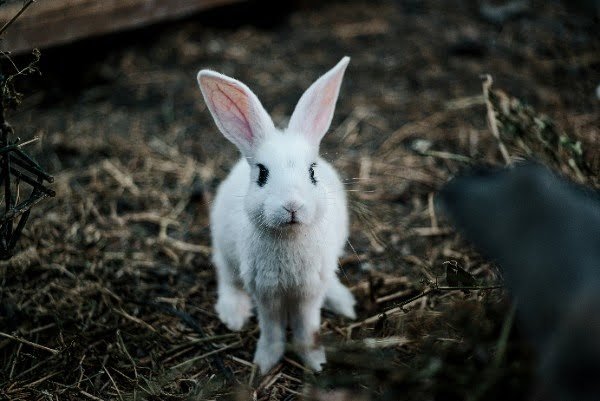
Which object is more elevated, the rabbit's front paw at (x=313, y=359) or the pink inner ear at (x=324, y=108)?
the pink inner ear at (x=324, y=108)

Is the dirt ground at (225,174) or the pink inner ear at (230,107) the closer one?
the dirt ground at (225,174)

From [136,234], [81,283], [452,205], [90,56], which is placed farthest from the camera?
[90,56]

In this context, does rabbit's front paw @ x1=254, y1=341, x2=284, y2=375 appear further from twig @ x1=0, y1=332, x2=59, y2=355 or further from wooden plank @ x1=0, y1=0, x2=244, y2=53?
wooden plank @ x1=0, y1=0, x2=244, y2=53

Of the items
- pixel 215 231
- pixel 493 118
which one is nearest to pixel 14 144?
pixel 215 231

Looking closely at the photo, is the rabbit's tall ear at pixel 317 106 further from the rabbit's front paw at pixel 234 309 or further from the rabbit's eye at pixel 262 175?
the rabbit's front paw at pixel 234 309

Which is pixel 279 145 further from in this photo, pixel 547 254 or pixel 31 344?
pixel 31 344

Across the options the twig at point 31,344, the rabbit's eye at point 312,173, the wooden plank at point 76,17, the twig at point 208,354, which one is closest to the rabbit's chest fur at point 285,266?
the rabbit's eye at point 312,173

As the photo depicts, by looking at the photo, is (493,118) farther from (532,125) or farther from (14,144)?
(14,144)
